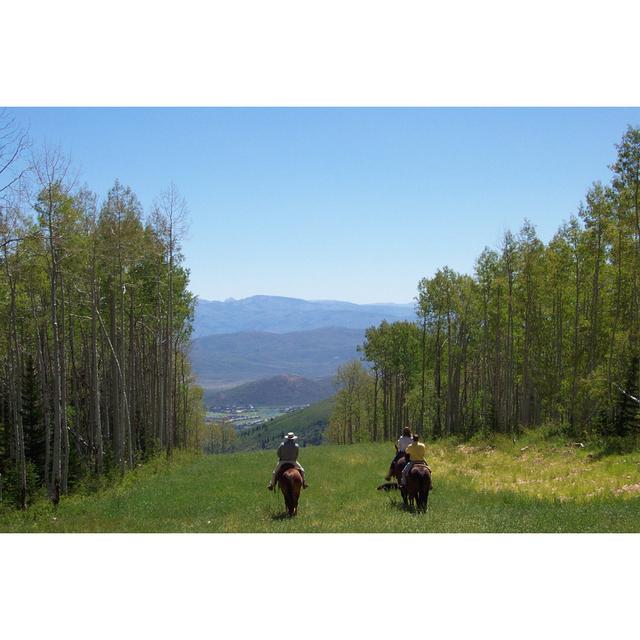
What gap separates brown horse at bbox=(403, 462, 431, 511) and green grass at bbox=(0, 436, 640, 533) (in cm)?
44

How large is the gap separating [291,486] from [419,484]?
3.64 m

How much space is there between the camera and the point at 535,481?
886 inches

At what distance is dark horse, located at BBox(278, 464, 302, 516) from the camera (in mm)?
15695

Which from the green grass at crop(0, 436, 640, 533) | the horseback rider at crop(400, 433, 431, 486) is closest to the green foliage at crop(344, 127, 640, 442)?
the green grass at crop(0, 436, 640, 533)

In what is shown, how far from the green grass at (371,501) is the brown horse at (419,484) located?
439 millimetres

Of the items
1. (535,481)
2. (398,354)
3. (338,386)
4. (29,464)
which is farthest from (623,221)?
(338,386)

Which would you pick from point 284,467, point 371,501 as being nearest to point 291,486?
point 284,467

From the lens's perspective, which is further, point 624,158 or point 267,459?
point 267,459

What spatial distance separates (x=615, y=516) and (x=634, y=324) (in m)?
19.0

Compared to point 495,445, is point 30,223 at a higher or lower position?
higher

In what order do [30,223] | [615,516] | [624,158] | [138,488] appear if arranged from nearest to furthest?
[615,516], [30,223], [138,488], [624,158]

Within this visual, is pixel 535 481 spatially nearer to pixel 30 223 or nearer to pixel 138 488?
pixel 138 488

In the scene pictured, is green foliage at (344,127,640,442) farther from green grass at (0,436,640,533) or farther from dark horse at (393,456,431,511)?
dark horse at (393,456,431,511)

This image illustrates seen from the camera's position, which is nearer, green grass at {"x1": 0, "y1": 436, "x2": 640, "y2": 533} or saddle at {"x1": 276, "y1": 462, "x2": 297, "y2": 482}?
green grass at {"x1": 0, "y1": 436, "x2": 640, "y2": 533}
